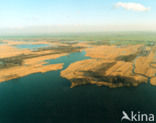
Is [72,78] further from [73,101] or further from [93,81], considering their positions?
[73,101]

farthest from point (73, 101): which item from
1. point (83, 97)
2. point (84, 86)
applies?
point (84, 86)

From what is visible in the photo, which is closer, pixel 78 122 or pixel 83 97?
pixel 78 122

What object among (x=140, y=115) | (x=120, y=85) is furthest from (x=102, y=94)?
(x=140, y=115)

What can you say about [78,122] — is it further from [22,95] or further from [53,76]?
[53,76]

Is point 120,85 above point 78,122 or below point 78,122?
above

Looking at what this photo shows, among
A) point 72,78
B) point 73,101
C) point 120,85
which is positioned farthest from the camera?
point 72,78

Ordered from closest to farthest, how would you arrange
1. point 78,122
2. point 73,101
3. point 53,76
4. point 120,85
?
point 78,122, point 73,101, point 120,85, point 53,76
